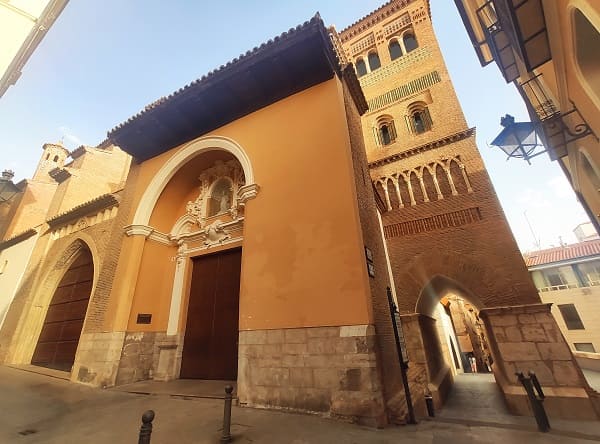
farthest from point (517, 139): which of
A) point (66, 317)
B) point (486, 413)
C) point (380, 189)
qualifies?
point (66, 317)

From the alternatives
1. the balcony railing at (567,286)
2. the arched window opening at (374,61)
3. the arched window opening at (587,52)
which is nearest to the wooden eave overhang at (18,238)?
the arched window opening at (587,52)

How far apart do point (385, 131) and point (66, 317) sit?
1533 centimetres

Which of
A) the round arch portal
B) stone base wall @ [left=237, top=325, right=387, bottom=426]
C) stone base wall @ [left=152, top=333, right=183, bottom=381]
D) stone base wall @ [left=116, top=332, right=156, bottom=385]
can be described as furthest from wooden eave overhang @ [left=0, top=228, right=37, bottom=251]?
the round arch portal

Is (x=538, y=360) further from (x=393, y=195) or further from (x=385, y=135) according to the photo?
(x=385, y=135)

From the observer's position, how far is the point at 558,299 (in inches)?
771

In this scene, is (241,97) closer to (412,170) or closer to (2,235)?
(412,170)

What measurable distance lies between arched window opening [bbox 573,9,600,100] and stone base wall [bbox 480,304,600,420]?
613cm

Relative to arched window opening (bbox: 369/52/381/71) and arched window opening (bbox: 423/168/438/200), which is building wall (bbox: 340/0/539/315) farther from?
arched window opening (bbox: 369/52/381/71)

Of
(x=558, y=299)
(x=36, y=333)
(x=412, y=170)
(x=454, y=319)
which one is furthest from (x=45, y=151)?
(x=558, y=299)

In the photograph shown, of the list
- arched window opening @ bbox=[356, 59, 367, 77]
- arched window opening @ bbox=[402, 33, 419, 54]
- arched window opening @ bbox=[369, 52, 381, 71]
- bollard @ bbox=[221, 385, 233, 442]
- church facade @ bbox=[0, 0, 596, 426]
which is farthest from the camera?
arched window opening @ bbox=[356, 59, 367, 77]

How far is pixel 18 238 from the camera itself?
1182 cm

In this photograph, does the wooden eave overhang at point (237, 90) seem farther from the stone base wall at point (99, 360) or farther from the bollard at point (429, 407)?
the bollard at point (429, 407)

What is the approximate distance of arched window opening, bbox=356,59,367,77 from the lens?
612 inches

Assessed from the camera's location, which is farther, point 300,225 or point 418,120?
point 418,120
